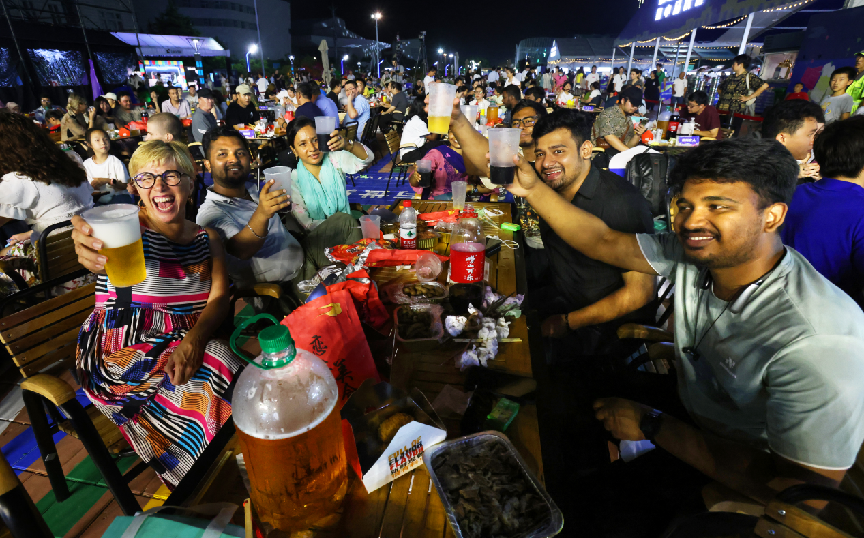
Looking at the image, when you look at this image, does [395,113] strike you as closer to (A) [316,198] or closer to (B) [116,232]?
(A) [316,198]

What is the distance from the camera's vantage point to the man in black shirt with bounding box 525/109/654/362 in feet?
8.11

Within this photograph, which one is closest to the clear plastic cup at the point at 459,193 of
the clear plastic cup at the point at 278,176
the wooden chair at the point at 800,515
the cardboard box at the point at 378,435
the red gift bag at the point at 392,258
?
Result: the red gift bag at the point at 392,258

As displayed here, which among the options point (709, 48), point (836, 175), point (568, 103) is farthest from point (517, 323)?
point (709, 48)

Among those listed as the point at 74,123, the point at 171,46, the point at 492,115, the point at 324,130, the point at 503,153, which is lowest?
the point at 503,153

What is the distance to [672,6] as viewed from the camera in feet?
52.1

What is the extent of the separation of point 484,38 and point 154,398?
4397 inches

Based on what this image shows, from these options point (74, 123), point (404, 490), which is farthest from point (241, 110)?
point (404, 490)

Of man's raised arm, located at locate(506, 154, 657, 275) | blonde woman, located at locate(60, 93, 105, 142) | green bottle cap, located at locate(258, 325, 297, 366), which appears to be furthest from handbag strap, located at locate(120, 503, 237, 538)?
blonde woman, located at locate(60, 93, 105, 142)

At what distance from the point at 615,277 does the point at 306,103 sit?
23.1 feet

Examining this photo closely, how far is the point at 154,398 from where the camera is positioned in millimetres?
1983

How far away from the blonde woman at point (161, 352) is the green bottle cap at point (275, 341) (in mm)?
1220

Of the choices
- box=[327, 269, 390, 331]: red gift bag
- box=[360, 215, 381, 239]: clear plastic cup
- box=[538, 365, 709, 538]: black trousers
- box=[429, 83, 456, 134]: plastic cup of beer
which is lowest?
box=[538, 365, 709, 538]: black trousers

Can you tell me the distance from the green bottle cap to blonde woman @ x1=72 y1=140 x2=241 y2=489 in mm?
1220

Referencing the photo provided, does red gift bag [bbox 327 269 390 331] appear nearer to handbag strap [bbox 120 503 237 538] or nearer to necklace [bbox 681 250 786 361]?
handbag strap [bbox 120 503 237 538]
